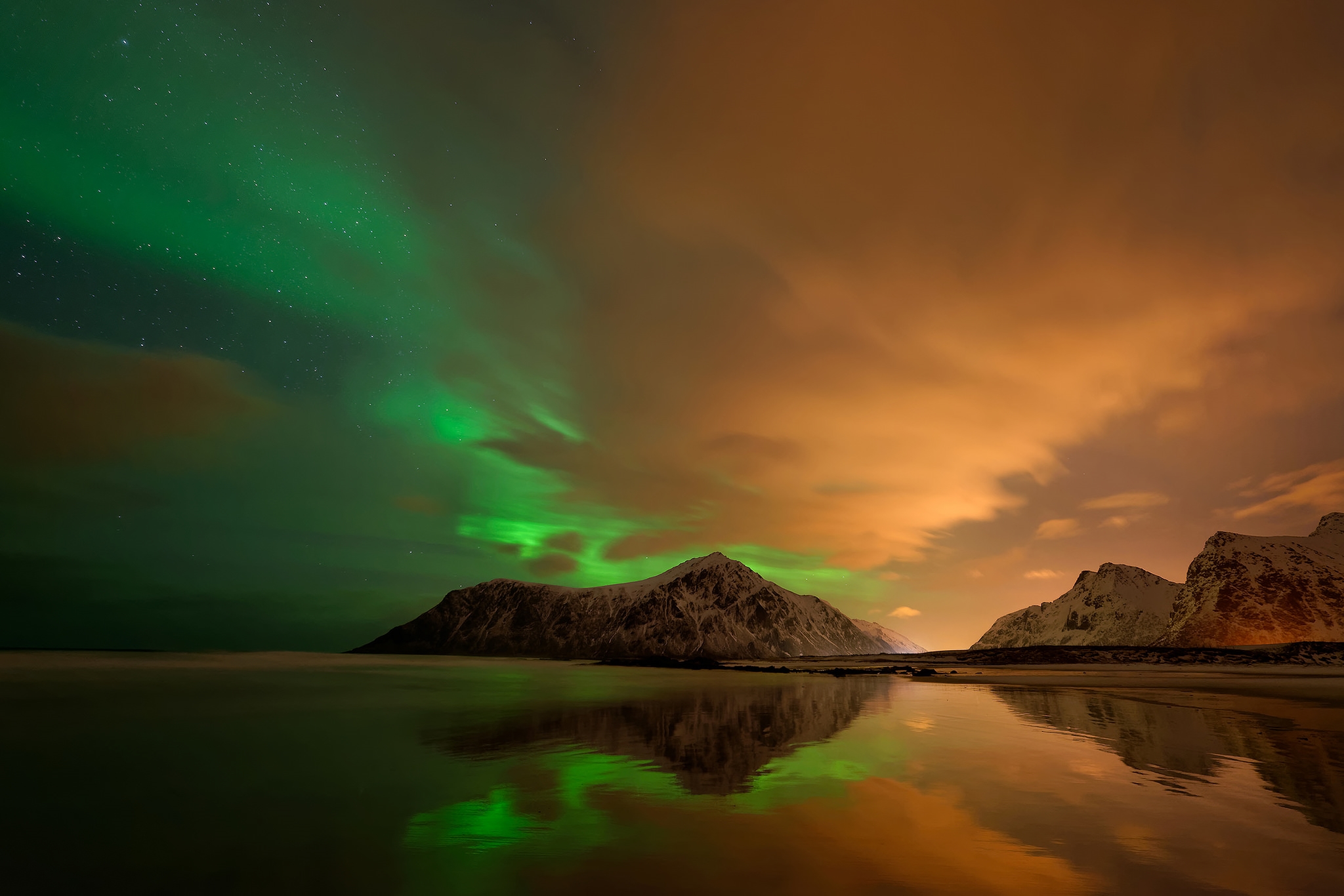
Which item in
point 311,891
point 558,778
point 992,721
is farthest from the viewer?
point 992,721

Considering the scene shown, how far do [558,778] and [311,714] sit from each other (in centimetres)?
2198

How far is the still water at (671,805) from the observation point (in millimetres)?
8477

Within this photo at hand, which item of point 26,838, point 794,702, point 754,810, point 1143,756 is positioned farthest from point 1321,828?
point 794,702

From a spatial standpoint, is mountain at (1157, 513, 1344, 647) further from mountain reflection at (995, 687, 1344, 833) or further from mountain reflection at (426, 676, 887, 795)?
mountain reflection at (426, 676, 887, 795)

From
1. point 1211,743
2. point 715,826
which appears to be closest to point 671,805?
point 715,826

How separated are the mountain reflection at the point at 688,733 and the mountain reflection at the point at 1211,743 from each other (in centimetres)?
978

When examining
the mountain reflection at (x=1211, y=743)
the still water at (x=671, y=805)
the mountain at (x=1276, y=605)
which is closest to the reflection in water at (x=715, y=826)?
the still water at (x=671, y=805)

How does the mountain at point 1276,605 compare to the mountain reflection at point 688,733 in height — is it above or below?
above

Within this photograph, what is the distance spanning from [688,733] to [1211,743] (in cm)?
1831

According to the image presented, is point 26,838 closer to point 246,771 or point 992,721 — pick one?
point 246,771

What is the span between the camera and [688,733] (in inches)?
883

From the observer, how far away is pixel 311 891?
313 inches

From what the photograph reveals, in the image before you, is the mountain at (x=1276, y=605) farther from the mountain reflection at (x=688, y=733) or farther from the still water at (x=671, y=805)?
the mountain reflection at (x=688, y=733)

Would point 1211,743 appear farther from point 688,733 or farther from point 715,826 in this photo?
point 715,826
